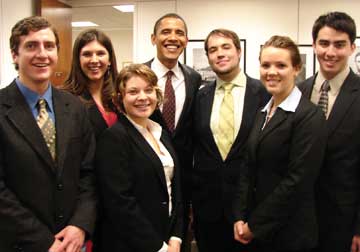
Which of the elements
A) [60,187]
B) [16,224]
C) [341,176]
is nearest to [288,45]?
[341,176]

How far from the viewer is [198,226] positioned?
2588 millimetres

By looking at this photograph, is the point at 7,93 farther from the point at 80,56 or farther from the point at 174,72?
the point at 174,72

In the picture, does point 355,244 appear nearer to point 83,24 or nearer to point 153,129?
point 153,129

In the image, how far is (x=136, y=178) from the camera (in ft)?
6.23

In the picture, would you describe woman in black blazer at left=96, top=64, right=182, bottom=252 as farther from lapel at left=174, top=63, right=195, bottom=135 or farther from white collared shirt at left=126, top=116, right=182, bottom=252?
lapel at left=174, top=63, right=195, bottom=135

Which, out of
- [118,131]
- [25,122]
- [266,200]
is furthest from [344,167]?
[25,122]

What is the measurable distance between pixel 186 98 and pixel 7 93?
1219mm

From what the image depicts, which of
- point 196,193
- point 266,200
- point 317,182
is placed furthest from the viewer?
point 196,193

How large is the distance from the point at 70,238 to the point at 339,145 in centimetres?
143

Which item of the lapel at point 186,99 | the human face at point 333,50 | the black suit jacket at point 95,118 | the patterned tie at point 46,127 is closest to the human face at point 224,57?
the lapel at point 186,99

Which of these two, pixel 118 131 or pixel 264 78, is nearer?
pixel 118 131

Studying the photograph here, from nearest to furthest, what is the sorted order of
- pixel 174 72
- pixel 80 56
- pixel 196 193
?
1. pixel 80 56
2. pixel 196 193
3. pixel 174 72

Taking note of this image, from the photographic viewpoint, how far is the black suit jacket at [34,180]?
1644 millimetres

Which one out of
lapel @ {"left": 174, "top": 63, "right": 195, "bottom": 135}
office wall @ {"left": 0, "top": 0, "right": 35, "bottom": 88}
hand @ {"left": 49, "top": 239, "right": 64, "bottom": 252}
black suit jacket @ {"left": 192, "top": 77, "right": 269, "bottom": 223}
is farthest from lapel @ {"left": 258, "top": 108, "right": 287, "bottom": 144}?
office wall @ {"left": 0, "top": 0, "right": 35, "bottom": 88}
